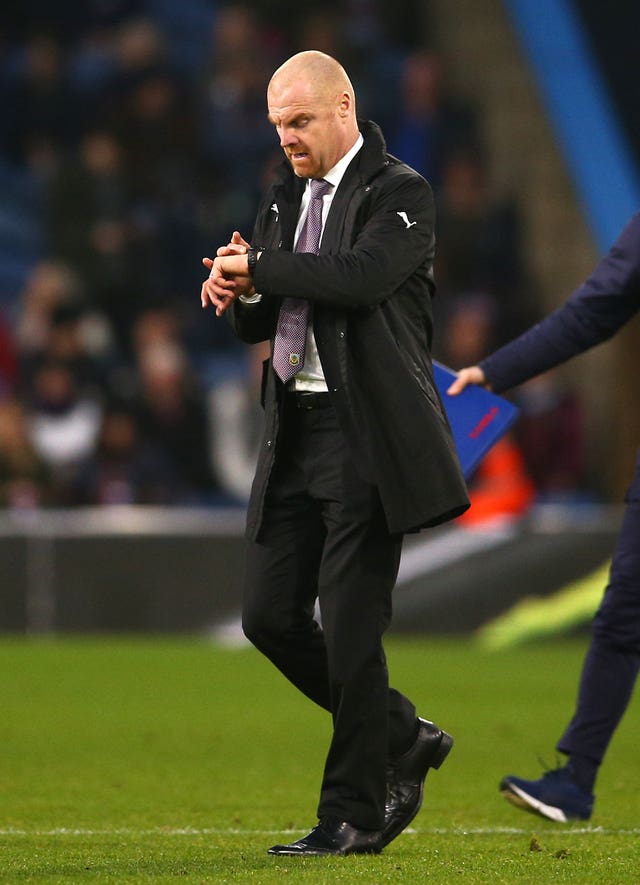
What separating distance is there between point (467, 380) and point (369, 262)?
3.46ft

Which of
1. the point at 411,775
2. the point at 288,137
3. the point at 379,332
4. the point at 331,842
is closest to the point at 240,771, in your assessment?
the point at 411,775

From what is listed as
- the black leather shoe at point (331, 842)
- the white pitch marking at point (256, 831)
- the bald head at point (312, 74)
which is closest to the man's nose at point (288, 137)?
the bald head at point (312, 74)

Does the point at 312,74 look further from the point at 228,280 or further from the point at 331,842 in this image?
the point at 331,842

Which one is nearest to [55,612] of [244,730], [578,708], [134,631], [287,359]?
[134,631]

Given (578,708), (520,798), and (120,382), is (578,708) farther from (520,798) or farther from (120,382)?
(120,382)

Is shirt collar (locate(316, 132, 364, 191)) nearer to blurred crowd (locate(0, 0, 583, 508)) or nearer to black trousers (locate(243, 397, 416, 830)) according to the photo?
black trousers (locate(243, 397, 416, 830))

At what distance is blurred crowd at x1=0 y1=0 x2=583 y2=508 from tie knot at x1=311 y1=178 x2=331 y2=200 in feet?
25.4

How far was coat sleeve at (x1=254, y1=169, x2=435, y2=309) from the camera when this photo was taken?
14.2 ft

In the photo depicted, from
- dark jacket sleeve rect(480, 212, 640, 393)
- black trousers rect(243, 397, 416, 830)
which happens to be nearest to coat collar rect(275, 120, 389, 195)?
black trousers rect(243, 397, 416, 830)

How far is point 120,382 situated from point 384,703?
28.0 ft

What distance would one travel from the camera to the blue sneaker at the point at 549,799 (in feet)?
17.3

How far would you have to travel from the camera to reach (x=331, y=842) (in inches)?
173

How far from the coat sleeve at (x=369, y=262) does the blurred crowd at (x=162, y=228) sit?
25.8 ft

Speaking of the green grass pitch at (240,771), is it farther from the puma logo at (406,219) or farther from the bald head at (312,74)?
the bald head at (312,74)
